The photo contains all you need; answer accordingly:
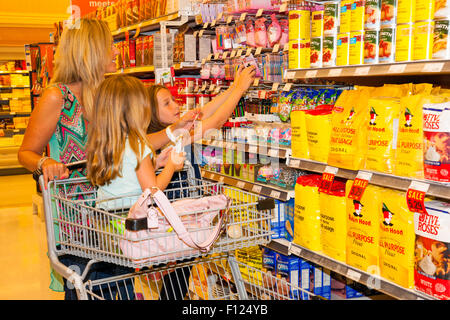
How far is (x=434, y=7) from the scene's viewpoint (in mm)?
2111

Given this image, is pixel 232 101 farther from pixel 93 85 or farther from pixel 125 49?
pixel 125 49

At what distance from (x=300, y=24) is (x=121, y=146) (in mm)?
1513

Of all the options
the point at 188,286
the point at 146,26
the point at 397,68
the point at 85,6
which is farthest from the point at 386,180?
the point at 85,6

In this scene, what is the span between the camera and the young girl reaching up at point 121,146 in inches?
78.3

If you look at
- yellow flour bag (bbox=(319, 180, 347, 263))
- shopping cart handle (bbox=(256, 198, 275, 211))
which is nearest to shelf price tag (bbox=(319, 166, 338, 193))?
yellow flour bag (bbox=(319, 180, 347, 263))

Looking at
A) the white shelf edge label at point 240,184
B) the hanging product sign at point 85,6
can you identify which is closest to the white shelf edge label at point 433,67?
the white shelf edge label at point 240,184

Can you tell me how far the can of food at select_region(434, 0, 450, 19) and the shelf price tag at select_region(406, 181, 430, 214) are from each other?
2.37 ft

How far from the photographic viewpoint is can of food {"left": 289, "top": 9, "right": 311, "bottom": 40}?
2.96 meters

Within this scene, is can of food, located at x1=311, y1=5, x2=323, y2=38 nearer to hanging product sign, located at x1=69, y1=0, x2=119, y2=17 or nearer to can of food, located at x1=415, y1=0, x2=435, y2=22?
can of food, located at x1=415, y1=0, x2=435, y2=22

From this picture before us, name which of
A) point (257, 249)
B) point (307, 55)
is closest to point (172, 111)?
point (307, 55)

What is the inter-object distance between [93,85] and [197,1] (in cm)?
234

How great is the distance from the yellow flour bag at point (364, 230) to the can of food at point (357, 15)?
813 mm

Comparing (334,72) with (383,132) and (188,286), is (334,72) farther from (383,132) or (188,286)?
(188,286)

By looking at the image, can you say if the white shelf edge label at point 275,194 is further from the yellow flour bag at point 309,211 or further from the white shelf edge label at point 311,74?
the white shelf edge label at point 311,74
